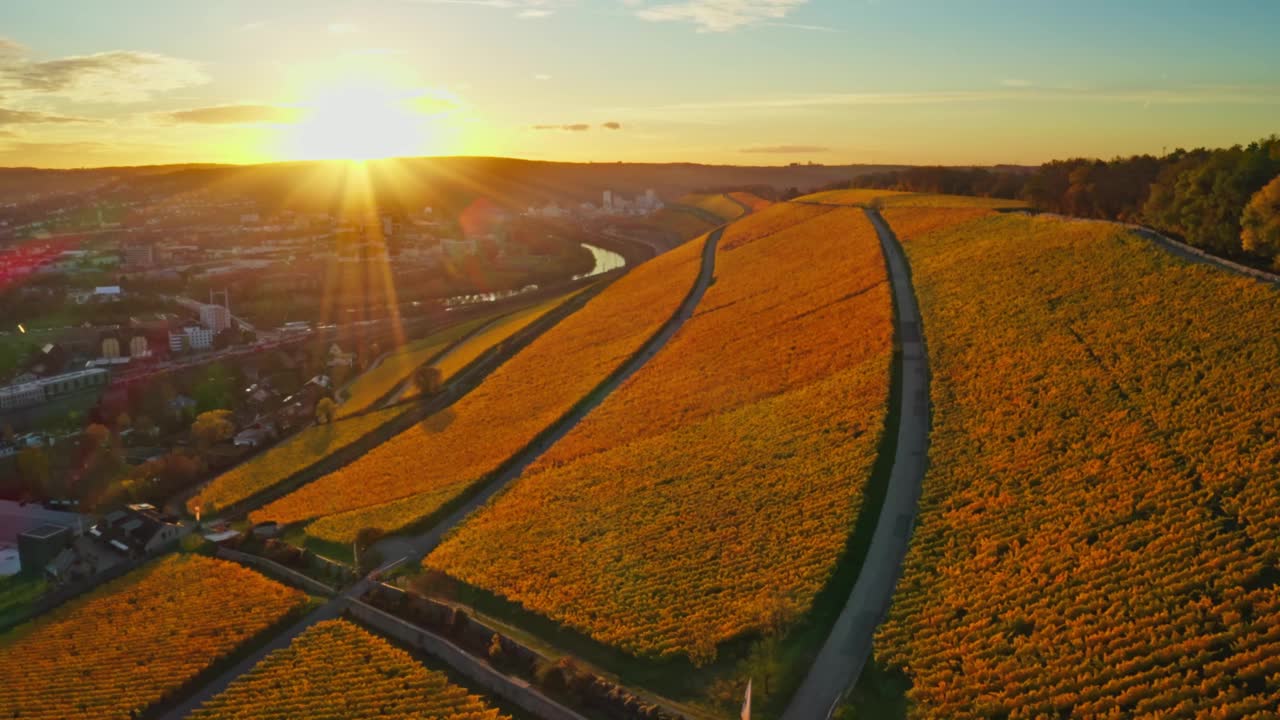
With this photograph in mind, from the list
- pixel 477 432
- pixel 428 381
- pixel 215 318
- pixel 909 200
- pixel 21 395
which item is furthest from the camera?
pixel 215 318

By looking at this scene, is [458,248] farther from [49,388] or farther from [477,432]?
[477,432]

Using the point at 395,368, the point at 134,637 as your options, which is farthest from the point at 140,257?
the point at 134,637

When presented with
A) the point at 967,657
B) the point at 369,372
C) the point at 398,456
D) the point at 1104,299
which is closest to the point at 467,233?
the point at 369,372

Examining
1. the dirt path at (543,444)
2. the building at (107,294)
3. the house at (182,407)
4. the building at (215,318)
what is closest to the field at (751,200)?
the dirt path at (543,444)

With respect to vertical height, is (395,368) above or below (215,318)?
below

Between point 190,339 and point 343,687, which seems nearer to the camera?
point 343,687

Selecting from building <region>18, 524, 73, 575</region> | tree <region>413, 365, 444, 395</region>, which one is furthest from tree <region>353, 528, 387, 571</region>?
tree <region>413, 365, 444, 395</region>
